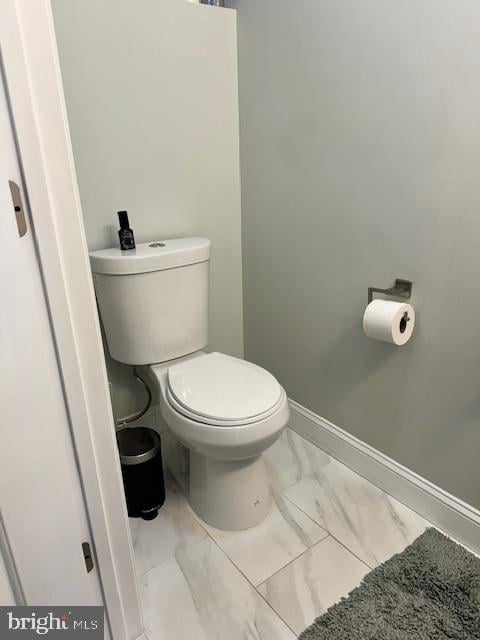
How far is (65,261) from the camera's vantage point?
2.41 feet

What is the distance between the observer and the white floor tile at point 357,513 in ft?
4.28

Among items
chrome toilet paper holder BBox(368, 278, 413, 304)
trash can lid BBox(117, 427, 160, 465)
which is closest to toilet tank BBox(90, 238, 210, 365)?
trash can lid BBox(117, 427, 160, 465)

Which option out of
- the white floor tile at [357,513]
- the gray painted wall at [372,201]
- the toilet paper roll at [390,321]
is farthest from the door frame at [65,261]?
the gray painted wall at [372,201]

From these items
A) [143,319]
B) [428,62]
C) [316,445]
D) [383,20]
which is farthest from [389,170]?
[316,445]

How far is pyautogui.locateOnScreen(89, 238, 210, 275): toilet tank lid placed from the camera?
53.4 inches

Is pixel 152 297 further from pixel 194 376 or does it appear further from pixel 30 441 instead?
pixel 30 441

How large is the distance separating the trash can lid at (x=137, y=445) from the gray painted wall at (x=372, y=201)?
67cm

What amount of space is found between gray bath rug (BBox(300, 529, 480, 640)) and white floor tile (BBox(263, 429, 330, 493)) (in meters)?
0.44

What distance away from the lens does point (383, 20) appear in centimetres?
114

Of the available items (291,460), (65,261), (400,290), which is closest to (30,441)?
(65,261)

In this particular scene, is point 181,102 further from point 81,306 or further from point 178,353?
point 81,306

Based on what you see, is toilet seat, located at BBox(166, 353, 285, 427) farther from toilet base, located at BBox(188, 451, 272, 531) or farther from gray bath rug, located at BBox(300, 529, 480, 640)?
gray bath rug, located at BBox(300, 529, 480, 640)

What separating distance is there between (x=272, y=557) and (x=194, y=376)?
596 millimetres

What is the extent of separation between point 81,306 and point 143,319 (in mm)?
686
